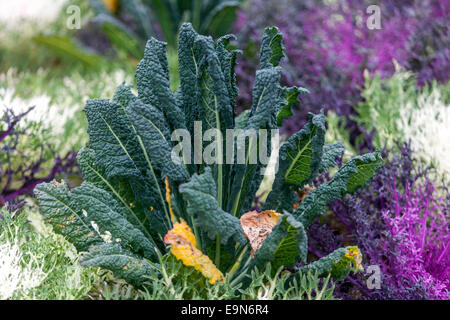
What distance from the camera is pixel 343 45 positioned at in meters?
2.46

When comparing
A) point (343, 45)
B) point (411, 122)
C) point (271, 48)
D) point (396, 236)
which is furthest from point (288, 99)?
point (343, 45)

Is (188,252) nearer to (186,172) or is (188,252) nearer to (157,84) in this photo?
(186,172)

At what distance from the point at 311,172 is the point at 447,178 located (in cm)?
63

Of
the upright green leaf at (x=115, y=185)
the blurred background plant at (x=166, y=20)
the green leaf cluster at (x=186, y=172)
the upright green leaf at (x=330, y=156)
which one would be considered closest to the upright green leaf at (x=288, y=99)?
the green leaf cluster at (x=186, y=172)

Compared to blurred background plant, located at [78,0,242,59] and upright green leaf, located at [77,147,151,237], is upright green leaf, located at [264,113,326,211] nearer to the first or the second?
upright green leaf, located at [77,147,151,237]

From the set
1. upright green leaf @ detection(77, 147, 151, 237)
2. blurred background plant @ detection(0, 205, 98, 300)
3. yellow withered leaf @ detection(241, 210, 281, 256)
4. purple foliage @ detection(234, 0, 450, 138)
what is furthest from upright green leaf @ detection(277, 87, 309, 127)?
purple foliage @ detection(234, 0, 450, 138)

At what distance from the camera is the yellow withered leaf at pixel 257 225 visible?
89 centimetres

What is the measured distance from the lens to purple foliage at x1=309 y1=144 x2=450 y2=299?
1017 millimetres

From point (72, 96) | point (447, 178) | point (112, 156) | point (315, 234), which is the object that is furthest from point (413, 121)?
point (72, 96)

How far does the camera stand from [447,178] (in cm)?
137

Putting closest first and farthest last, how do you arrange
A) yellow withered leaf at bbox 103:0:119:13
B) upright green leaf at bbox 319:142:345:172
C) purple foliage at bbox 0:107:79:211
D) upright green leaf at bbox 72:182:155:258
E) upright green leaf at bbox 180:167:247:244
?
upright green leaf at bbox 180:167:247:244 → upright green leaf at bbox 72:182:155:258 → upright green leaf at bbox 319:142:345:172 → purple foliage at bbox 0:107:79:211 → yellow withered leaf at bbox 103:0:119:13

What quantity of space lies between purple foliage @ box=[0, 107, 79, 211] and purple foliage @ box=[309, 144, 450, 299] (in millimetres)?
781

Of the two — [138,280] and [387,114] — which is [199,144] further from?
[387,114]

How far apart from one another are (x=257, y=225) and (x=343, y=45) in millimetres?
1783
